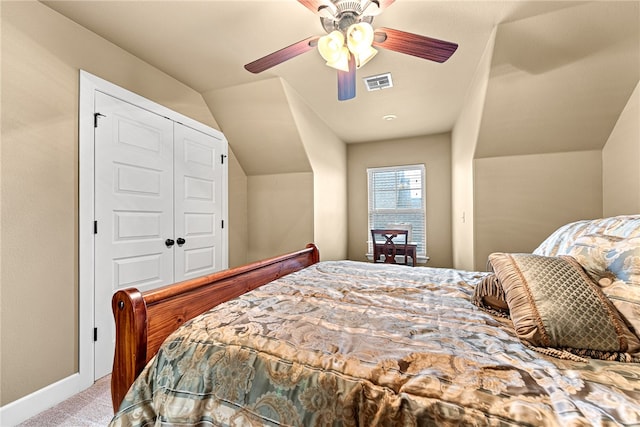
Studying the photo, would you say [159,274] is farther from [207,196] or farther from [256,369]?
[256,369]

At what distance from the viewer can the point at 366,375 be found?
759 mm

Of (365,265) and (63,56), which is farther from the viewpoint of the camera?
(365,265)

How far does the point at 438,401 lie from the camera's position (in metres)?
0.67

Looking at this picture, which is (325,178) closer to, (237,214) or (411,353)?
(237,214)

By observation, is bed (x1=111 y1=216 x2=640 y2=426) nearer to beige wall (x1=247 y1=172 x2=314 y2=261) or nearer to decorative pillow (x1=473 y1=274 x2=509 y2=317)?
decorative pillow (x1=473 y1=274 x2=509 y2=317)

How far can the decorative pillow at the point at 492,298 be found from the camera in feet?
3.80

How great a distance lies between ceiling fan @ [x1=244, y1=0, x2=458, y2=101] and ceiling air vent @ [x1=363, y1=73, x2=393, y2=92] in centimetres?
91

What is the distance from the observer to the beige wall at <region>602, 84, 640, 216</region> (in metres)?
2.10

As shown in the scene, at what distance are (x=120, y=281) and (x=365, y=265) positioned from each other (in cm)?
200

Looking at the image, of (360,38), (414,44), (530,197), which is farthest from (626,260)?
(530,197)

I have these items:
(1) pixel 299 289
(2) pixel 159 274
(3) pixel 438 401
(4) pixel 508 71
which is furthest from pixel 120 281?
(4) pixel 508 71

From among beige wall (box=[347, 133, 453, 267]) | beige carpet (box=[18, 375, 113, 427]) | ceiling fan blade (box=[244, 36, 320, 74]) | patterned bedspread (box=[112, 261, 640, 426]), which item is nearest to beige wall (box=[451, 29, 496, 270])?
beige wall (box=[347, 133, 453, 267])

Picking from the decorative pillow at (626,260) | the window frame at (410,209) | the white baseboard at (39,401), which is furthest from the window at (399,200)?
the white baseboard at (39,401)

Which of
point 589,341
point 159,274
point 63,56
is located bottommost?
point 159,274
